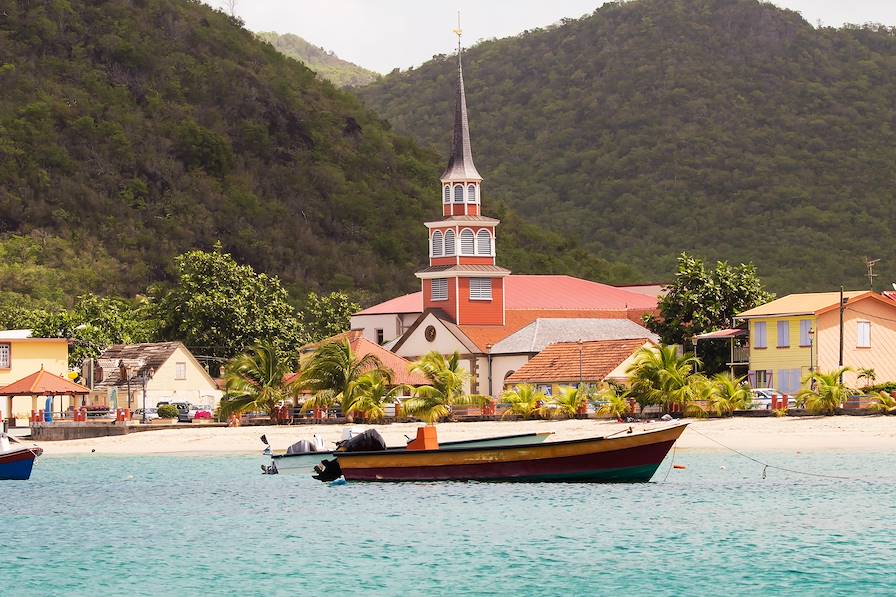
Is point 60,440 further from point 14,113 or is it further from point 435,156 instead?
point 435,156

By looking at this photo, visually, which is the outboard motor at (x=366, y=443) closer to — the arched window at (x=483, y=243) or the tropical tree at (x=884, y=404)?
the tropical tree at (x=884, y=404)

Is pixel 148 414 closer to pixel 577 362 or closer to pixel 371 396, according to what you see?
pixel 371 396

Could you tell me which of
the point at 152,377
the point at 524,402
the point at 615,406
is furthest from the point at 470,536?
the point at 152,377

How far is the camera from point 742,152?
616 ft

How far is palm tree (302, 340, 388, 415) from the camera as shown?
76.7m

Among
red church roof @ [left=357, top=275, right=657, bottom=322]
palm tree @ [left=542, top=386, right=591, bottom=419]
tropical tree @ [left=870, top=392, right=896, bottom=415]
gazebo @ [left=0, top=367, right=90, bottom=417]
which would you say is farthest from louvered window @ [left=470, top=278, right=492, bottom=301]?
tropical tree @ [left=870, top=392, right=896, bottom=415]

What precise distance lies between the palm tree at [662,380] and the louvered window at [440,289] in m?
41.6

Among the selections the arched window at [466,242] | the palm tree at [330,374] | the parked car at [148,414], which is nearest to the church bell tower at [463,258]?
the arched window at [466,242]

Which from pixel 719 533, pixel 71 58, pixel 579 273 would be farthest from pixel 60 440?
pixel 71 58

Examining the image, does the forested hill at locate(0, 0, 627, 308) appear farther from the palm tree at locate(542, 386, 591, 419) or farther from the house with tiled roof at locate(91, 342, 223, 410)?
the palm tree at locate(542, 386, 591, 419)

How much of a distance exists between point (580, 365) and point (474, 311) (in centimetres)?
2277

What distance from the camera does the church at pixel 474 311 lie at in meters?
102

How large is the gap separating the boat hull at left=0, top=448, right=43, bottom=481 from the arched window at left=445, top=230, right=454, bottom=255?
54251 mm

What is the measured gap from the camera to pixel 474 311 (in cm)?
10719
